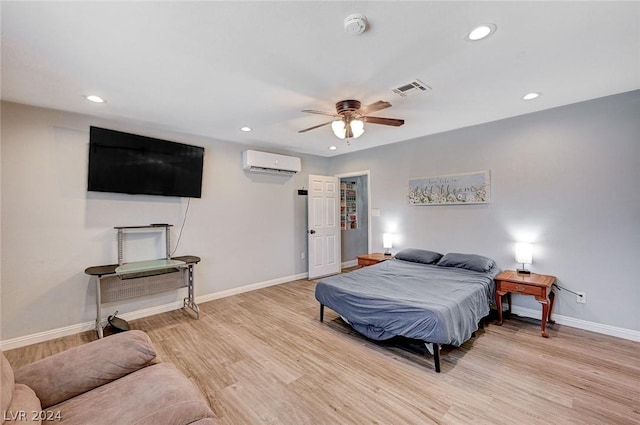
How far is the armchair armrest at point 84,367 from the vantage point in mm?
1328

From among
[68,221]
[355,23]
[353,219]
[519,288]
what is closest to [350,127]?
[355,23]

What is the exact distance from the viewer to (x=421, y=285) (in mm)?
3064

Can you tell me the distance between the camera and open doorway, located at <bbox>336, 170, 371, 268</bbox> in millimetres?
6664

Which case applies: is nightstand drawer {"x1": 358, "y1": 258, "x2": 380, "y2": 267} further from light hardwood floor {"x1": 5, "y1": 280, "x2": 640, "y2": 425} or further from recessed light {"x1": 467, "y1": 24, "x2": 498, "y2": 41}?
recessed light {"x1": 467, "y1": 24, "x2": 498, "y2": 41}

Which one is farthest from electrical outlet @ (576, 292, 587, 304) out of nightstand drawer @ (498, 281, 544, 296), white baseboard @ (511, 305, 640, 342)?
nightstand drawer @ (498, 281, 544, 296)

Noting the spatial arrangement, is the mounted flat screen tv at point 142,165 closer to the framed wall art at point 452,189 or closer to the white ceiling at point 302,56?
the white ceiling at point 302,56

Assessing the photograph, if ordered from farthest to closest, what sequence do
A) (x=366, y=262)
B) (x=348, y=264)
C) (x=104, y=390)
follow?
(x=348, y=264), (x=366, y=262), (x=104, y=390)

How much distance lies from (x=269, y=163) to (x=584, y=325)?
186 inches

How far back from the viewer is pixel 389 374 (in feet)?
7.57

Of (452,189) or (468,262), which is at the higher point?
(452,189)

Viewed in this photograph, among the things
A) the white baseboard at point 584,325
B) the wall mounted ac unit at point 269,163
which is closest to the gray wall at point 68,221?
the wall mounted ac unit at point 269,163

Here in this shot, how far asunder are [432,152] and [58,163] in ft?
16.2

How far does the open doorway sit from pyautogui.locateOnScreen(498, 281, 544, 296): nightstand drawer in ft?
11.8

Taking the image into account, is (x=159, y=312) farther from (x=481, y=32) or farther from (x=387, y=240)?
(x=481, y=32)
